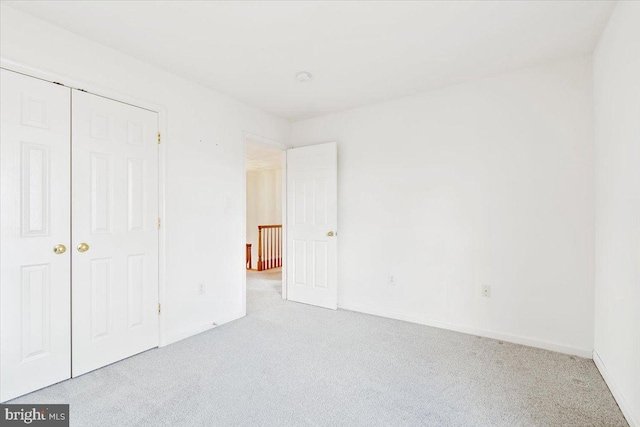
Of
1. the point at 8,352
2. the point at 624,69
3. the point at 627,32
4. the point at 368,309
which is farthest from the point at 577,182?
the point at 8,352

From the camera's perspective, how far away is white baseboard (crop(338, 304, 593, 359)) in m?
2.43

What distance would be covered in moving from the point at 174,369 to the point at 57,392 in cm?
68

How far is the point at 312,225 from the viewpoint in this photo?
152 inches

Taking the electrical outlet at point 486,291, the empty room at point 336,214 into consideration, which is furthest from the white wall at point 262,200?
the electrical outlet at point 486,291

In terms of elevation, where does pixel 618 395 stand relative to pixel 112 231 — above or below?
below

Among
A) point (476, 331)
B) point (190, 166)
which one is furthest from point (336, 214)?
point (476, 331)

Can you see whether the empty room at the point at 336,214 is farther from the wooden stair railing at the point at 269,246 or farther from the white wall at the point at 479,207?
the wooden stair railing at the point at 269,246

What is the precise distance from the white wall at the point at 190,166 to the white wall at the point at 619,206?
3171mm

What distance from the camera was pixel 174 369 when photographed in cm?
221

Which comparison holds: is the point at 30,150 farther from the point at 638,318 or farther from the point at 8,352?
the point at 638,318

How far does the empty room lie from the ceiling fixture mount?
0.10 ft

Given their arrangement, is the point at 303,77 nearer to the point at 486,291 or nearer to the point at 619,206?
the point at 619,206

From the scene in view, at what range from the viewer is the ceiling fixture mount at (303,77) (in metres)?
2.72

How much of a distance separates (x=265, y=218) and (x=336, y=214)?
4408mm
